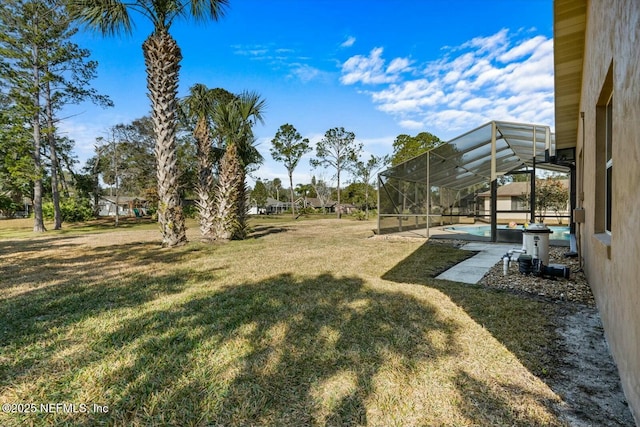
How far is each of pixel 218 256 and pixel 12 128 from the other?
9.21 metres

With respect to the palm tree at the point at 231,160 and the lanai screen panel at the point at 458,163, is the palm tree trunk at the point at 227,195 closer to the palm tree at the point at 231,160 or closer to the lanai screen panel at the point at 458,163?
the palm tree at the point at 231,160

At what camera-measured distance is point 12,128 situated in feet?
32.5

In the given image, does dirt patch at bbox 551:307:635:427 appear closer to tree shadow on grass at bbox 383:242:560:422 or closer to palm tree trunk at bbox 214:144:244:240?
tree shadow on grass at bbox 383:242:560:422

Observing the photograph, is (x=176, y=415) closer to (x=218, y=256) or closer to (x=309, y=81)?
(x=218, y=256)


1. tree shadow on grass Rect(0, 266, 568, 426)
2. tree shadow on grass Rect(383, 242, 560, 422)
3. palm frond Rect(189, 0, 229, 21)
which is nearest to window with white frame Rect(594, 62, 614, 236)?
tree shadow on grass Rect(383, 242, 560, 422)

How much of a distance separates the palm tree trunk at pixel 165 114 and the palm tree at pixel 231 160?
184 centimetres

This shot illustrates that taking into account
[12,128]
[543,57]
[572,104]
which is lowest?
[572,104]

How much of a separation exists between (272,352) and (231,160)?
9.17m

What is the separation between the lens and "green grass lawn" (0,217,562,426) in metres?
1.77

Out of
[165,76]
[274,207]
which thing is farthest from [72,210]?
[274,207]

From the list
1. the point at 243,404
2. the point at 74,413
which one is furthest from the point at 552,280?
the point at 74,413

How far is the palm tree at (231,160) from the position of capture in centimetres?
1048

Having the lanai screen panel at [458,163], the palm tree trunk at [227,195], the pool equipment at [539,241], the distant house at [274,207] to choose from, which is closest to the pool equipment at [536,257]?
the pool equipment at [539,241]

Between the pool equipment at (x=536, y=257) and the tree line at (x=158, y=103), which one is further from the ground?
the tree line at (x=158, y=103)
